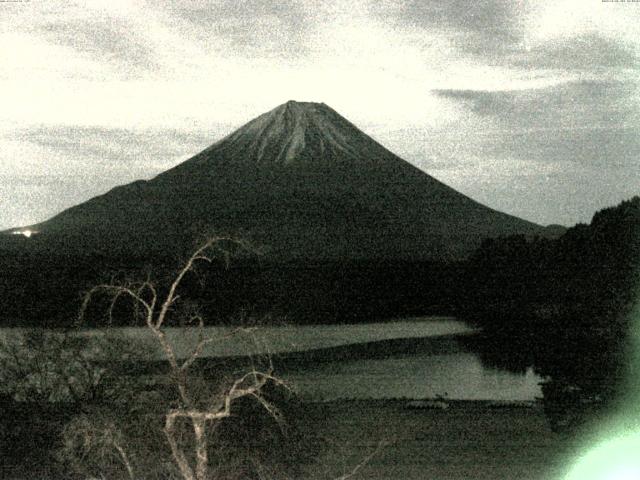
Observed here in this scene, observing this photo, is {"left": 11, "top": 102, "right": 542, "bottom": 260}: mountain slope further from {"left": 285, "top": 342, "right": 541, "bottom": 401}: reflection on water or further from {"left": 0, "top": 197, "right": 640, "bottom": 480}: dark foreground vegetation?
{"left": 285, "top": 342, "right": 541, "bottom": 401}: reflection on water

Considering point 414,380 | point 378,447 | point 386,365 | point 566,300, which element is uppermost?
point 378,447

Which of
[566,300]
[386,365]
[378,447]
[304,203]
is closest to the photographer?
[378,447]

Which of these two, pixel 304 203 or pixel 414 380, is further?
pixel 304 203

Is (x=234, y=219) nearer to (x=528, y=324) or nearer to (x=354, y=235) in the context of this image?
(x=354, y=235)

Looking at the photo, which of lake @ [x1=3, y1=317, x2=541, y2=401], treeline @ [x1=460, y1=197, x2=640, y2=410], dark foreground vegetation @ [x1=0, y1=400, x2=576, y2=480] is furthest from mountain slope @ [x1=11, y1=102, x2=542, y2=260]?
dark foreground vegetation @ [x1=0, y1=400, x2=576, y2=480]

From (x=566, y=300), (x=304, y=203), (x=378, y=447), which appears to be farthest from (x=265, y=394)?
(x=304, y=203)

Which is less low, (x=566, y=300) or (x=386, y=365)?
(x=566, y=300)

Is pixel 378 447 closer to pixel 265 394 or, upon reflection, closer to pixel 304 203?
pixel 265 394

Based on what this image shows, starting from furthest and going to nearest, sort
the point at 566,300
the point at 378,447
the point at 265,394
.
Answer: the point at 566,300 < the point at 378,447 < the point at 265,394
